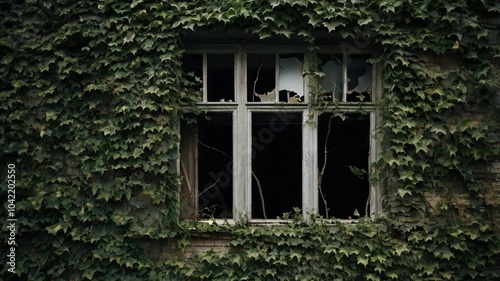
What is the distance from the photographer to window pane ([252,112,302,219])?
4.89 metres

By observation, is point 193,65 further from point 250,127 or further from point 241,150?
point 241,150

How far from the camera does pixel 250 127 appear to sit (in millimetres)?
4840

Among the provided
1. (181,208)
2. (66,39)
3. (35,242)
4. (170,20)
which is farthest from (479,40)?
(35,242)

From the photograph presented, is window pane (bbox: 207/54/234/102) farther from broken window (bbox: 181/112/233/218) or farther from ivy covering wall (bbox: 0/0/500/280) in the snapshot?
ivy covering wall (bbox: 0/0/500/280)

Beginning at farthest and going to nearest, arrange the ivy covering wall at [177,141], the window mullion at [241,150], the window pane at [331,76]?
the window pane at [331,76] < the window mullion at [241,150] < the ivy covering wall at [177,141]

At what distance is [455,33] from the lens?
15.0 ft

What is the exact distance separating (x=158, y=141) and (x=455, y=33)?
327 centimetres

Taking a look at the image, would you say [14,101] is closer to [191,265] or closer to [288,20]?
[191,265]

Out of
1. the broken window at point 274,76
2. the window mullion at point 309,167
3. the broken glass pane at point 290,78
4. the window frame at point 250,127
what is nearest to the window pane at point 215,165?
the window frame at point 250,127

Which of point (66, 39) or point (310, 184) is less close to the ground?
point (66, 39)

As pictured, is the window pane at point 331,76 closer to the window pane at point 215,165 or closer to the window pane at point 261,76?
the window pane at point 261,76

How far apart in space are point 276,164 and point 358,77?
4.36 feet

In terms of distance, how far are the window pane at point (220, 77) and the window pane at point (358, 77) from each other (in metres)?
1.31

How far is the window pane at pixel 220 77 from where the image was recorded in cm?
488
